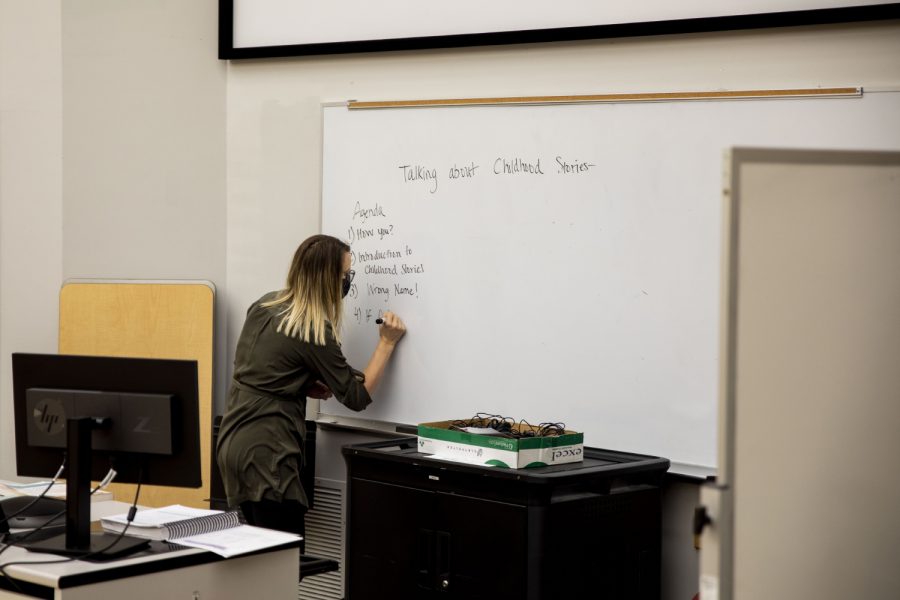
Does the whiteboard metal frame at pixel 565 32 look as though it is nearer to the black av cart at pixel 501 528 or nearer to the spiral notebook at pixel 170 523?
the black av cart at pixel 501 528

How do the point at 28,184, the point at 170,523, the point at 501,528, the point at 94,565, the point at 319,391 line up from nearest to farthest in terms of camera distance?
1. the point at 94,565
2. the point at 170,523
3. the point at 501,528
4. the point at 319,391
5. the point at 28,184

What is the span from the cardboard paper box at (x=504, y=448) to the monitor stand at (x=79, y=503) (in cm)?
102

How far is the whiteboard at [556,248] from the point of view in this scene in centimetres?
325

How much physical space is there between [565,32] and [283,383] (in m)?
1.49

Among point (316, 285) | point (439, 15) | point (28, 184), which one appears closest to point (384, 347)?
point (316, 285)

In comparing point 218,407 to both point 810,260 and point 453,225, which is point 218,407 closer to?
point 453,225

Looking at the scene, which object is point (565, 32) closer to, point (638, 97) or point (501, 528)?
point (638, 97)

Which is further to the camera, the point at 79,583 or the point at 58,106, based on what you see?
the point at 58,106

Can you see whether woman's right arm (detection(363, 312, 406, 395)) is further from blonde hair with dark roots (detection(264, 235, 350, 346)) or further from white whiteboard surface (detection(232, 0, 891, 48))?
white whiteboard surface (detection(232, 0, 891, 48))

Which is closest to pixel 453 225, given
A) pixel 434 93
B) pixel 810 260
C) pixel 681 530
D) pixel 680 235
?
pixel 434 93

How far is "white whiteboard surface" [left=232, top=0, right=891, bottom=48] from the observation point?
3.31 meters

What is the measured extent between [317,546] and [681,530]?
1.52 meters

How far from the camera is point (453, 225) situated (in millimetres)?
3760

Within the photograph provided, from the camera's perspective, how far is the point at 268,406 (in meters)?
3.56
